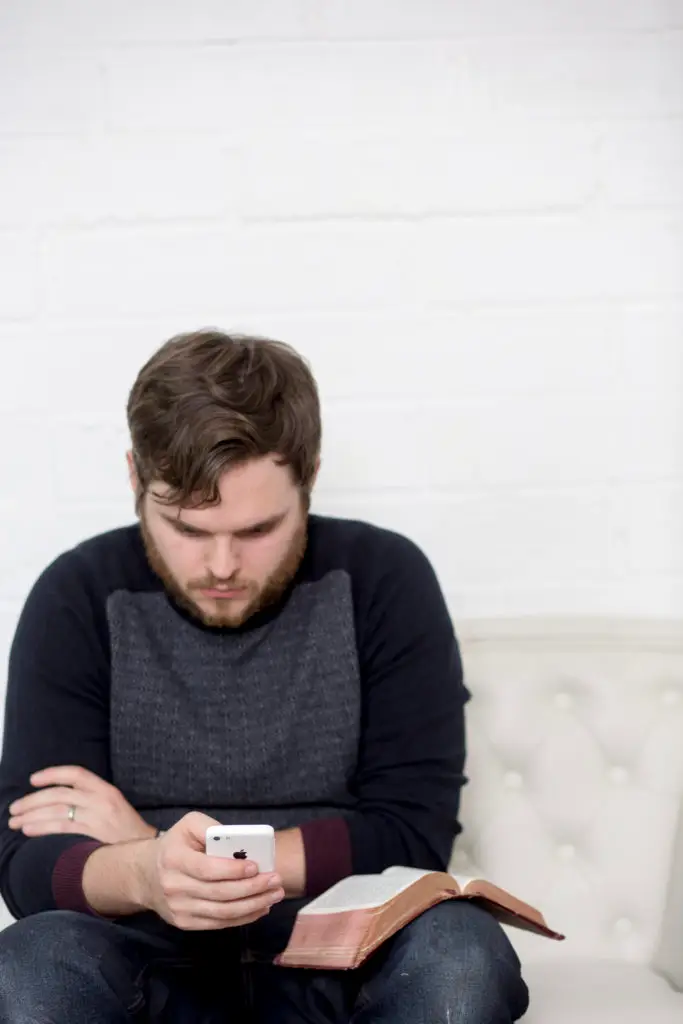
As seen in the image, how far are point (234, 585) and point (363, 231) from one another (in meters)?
0.58

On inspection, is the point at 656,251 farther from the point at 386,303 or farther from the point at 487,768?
the point at 487,768

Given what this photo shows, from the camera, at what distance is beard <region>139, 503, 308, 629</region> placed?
60.4 inches

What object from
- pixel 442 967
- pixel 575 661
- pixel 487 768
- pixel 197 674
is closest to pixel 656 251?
pixel 575 661

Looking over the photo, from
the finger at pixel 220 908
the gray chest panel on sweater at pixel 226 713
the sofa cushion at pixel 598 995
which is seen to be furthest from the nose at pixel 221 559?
the sofa cushion at pixel 598 995

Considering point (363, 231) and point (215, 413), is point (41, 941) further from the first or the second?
point (363, 231)

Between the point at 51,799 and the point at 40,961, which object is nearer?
the point at 40,961

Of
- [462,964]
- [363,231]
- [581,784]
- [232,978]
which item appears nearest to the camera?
[462,964]

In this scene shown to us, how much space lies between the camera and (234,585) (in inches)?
59.6

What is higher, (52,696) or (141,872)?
(52,696)

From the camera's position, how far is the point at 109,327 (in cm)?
183

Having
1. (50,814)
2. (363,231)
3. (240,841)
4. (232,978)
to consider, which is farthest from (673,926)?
(363,231)

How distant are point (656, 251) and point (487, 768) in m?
0.74

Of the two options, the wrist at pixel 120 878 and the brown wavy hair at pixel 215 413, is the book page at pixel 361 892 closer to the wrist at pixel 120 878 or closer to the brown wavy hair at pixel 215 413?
the wrist at pixel 120 878

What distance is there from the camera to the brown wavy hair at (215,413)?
145cm
